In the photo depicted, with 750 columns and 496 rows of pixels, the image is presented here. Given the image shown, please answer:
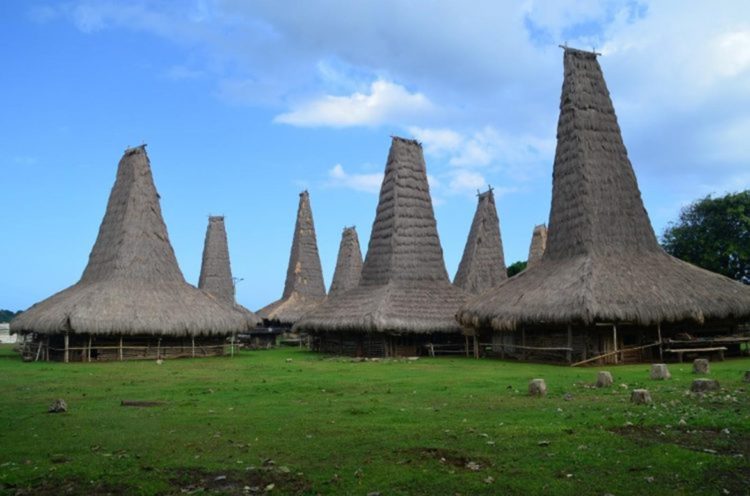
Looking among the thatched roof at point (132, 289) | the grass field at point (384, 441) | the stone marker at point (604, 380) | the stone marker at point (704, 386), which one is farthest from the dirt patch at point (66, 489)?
the thatched roof at point (132, 289)

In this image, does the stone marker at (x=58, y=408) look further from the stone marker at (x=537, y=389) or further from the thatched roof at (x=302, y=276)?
the thatched roof at (x=302, y=276)

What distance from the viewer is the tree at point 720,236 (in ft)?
124

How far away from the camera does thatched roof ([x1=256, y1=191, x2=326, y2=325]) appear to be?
45812 millimetres

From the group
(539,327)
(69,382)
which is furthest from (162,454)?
(539,327)

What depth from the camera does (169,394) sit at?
13523 millimetres

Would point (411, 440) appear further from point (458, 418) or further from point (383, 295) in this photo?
point (383, 295)

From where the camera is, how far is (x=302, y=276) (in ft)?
155

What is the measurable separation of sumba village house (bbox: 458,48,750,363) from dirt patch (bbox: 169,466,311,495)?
14955mm

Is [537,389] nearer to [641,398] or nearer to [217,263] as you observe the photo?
[641,398]

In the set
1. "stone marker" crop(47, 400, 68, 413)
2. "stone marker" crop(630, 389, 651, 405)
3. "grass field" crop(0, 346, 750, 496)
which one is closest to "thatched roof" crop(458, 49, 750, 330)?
"grass field" crop(0, 346, 750, 496)

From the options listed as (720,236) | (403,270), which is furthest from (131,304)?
(720,236)

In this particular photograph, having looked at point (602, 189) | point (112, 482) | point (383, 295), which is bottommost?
point (112, 482)

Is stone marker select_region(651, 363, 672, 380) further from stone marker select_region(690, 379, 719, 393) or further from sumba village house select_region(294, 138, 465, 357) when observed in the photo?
sumba village house select_region(294, 138, 465, 357)

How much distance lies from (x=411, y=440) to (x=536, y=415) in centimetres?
243
